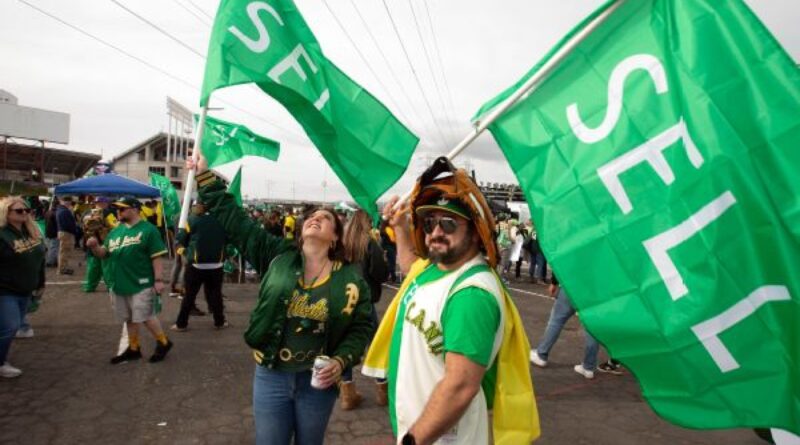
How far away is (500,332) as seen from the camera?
186 cm

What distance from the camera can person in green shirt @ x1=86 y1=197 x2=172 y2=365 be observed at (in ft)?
18.2

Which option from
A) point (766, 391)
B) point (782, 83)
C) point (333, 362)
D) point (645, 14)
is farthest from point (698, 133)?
point (333, 362)

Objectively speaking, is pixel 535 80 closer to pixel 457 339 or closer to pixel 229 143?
pixel 457 339

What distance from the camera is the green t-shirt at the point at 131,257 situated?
5.54 m

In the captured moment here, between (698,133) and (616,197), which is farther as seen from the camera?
(616,197)

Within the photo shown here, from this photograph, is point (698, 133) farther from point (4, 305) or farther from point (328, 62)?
point (4, 305)

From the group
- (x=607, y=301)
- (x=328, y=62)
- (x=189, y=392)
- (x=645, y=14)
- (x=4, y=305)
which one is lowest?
(x=189, y=392)

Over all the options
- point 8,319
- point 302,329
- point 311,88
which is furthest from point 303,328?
point 8,319

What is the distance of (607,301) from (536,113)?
2.92 feet

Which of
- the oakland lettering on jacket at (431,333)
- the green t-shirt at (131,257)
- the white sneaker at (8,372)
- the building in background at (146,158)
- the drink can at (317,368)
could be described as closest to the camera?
the oakland lettering on jacket at (431,333)

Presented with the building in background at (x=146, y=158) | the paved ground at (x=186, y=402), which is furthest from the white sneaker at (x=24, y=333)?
the building in background at (x=146, y=158)

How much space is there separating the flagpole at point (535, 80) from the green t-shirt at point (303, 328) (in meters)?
1.14

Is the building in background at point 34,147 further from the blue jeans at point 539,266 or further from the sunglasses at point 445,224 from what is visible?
the sunglasses at point 445,224

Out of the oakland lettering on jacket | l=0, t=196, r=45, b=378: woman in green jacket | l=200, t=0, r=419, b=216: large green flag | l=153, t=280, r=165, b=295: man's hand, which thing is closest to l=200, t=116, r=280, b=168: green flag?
l=153, t=280, r=165, b=295: man's hand
